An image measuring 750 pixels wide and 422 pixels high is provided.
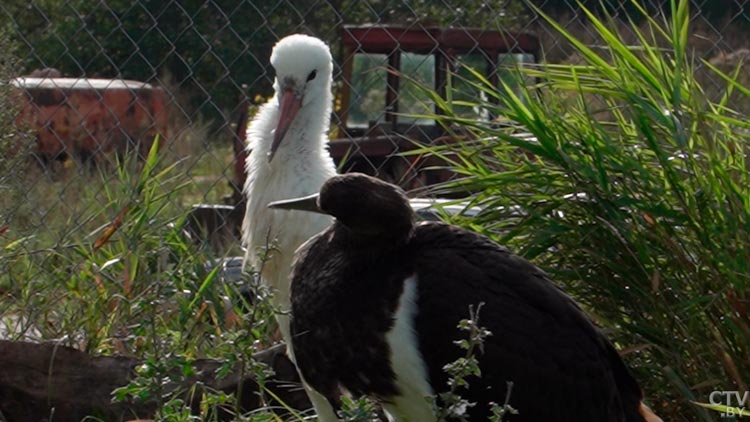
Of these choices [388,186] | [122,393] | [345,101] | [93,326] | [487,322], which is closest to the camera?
[122,393]

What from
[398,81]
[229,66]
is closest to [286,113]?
[229,66]

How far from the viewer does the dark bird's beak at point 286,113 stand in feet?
14.5

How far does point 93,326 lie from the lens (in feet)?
13.5

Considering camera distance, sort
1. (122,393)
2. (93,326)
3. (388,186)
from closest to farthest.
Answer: (122,393), (388,186), (93,326)

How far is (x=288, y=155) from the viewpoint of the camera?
4.37m

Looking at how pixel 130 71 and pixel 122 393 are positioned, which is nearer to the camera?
pixel 122 393

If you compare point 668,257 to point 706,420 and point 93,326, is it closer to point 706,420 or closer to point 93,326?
point 706,420

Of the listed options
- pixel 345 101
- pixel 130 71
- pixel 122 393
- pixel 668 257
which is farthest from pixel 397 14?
pixel 122 393

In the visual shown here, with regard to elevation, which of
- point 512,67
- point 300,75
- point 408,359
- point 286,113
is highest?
point 512,67

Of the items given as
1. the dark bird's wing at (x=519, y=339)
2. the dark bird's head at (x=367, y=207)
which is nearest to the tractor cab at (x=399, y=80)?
the dark bird's head at (x=367, y=207)

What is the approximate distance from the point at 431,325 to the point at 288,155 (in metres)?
1.43

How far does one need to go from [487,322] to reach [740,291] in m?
0.62

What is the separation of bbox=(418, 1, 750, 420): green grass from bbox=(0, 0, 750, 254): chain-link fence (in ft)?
1.97

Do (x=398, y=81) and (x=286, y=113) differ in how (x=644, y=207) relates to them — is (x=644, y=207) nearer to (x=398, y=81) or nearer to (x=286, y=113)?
(x=286, y=113)
